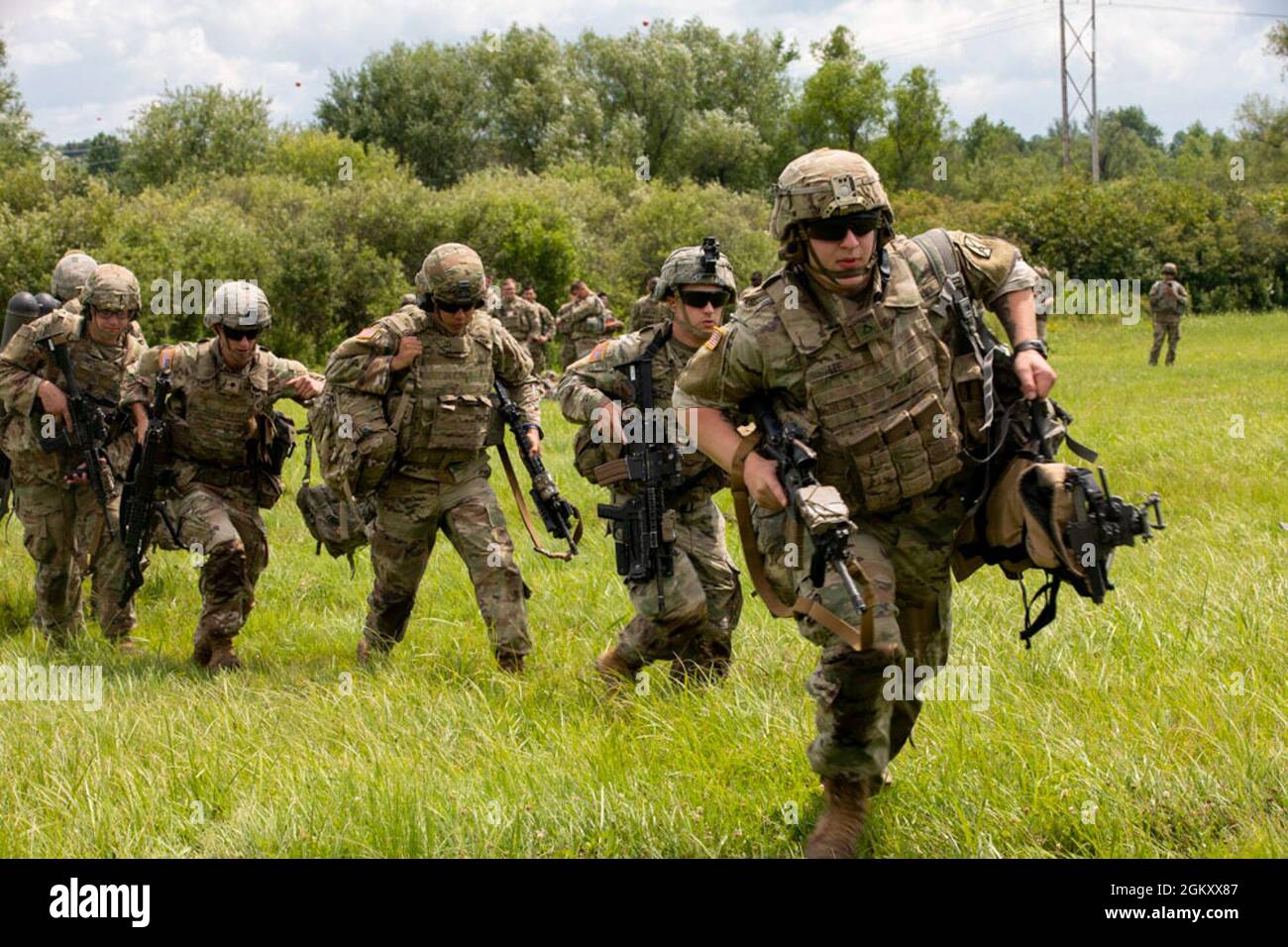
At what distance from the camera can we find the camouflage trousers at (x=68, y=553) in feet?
26.9

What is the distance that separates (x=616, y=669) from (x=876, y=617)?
2284 mm

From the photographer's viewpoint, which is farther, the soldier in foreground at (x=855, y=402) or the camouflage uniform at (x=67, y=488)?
the camouflage uniform at (x=67, y=488)

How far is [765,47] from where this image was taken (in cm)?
6025

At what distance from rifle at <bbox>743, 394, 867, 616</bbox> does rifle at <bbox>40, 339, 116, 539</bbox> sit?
5.22m

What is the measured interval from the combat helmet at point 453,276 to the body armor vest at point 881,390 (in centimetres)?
266

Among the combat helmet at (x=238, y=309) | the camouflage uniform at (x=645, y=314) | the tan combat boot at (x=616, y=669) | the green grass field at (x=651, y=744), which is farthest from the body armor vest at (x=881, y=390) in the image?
the camouflage uniform at (x=645, y=314)

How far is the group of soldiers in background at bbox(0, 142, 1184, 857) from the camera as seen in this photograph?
3863 mm

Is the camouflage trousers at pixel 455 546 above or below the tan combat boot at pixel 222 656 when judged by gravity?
above

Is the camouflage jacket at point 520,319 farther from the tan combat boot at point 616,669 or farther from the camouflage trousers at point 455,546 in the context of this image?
the tan combat boot at point 616,669

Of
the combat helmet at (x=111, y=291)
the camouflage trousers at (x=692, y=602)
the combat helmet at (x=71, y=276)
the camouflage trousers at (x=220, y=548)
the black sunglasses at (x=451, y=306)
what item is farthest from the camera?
the combat helmet at (x=71, y=276)

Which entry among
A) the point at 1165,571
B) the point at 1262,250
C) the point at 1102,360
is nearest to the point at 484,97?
the point at 1262,250

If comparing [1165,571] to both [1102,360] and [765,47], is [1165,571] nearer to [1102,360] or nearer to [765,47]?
[1102,360]

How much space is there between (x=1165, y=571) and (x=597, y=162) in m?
44.5

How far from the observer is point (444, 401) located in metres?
6.45
